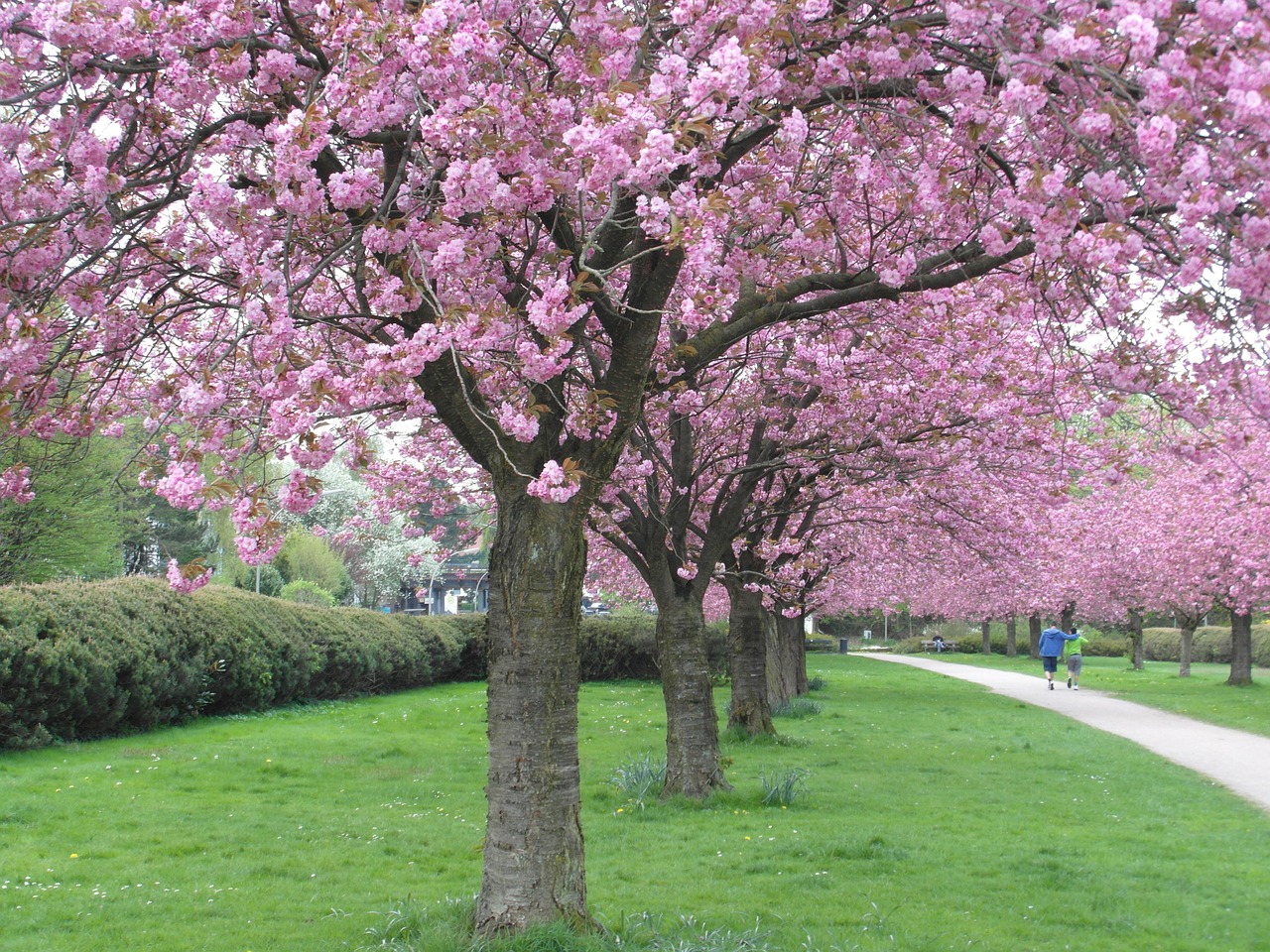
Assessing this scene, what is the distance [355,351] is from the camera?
7199 mm

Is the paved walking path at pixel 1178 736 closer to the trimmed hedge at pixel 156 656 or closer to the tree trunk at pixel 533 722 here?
the tree trunk at pixel 533 722

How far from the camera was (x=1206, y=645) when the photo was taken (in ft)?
147

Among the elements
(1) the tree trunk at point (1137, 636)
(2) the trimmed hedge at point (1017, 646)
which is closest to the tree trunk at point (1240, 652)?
(1) the tree trunk at point (1137, 636)

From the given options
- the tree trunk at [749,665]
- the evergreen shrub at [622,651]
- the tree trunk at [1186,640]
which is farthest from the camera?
the tree trunk at [1186,640]

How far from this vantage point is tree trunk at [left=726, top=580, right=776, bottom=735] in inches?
590

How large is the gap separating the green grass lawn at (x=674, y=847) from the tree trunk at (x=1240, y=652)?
15.8 m

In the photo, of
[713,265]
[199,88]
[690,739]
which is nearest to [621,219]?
[713,265]

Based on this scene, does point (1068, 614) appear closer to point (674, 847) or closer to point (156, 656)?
point (156, 656)

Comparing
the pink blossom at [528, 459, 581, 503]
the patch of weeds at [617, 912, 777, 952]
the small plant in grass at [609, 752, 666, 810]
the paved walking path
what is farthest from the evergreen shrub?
the pink blossom at [528, 459, 581, 503]

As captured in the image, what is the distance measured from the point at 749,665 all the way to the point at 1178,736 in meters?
7.16

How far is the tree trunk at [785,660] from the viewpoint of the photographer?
20.4 metres

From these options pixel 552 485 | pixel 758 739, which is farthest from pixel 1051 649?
pixel 552 485

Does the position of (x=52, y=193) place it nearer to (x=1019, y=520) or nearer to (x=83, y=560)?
(x=1019, y=520)

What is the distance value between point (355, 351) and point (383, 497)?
6687mm
